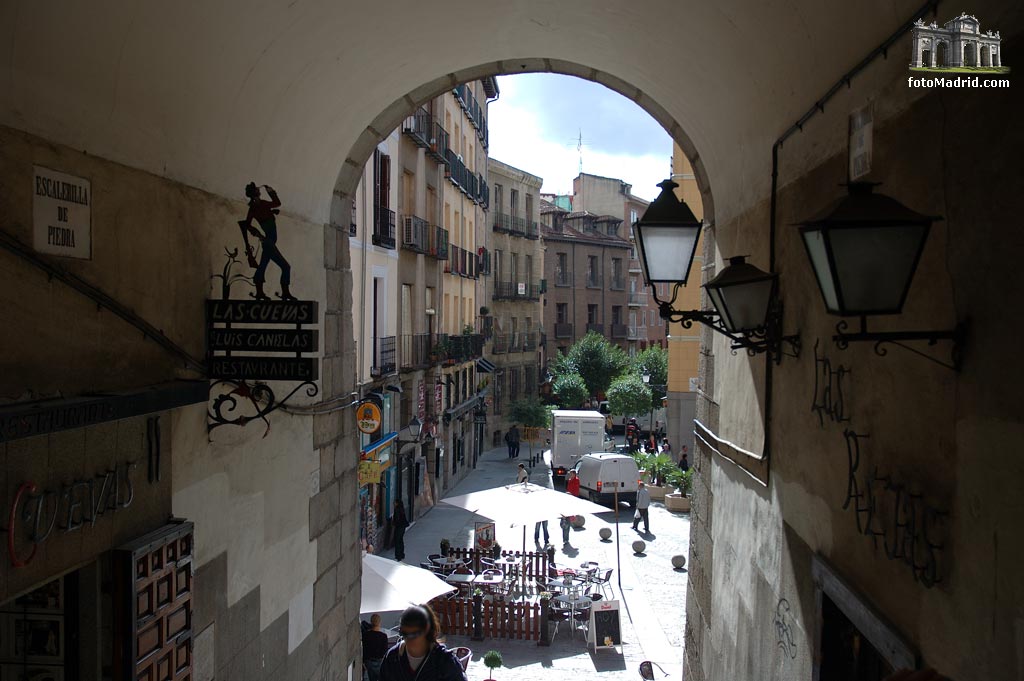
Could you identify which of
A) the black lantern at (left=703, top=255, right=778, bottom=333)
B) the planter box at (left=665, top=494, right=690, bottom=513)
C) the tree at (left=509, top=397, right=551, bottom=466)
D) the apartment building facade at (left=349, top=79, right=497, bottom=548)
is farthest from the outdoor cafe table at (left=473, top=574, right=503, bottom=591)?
the tree at (left=509, top=397, right=551, bottom=466)

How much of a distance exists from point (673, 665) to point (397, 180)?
460 inches

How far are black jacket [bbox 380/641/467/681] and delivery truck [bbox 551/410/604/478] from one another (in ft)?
69.5

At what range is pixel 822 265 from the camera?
9.06 feet

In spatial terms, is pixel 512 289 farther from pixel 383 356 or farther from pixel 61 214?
pixel 61 214

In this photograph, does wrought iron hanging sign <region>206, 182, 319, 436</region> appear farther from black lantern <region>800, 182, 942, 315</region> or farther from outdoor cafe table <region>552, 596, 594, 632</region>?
outdoor cafe table <region>552, 596, 594, 632</region>

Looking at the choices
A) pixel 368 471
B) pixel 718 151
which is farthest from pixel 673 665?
pixel 718 151

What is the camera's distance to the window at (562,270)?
50.1 meters

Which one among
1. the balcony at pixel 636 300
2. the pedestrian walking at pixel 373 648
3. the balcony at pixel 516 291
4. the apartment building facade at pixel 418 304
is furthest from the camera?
the balcony at pixel 636 300

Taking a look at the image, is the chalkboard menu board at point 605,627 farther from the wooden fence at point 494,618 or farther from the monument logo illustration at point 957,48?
the monument logo illustration at point 957,48

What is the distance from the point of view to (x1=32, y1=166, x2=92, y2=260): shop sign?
3.53 m

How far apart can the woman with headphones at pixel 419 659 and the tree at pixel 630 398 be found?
30422mm

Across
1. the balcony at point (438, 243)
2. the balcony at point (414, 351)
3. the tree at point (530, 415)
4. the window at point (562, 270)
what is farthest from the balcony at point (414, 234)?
the window at point (562, 270)

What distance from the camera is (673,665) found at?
11.6 metres

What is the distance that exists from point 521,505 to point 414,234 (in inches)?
314
